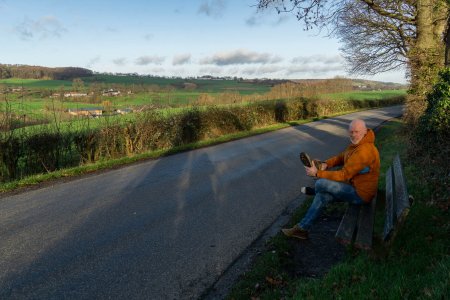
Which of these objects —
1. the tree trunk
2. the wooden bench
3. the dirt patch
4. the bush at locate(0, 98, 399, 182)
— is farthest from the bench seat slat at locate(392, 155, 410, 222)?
the tree trunk

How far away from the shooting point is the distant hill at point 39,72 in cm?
2653

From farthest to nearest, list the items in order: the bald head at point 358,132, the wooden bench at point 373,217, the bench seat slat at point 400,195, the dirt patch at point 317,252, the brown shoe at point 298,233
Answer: the brown shoe at point 298,233 → the bald head at point 358,132 → the dirt patch at point 317,252 → the wooden bench at point 373,217 → the bench seat slat at point 400,195

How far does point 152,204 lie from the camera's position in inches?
320

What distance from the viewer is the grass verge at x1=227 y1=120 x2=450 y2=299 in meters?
3.74

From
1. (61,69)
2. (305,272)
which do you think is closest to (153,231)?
(305,272)

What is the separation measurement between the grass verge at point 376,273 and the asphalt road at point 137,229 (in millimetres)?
579

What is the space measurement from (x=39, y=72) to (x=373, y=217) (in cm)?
4694

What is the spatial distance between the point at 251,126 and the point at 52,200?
766 inches

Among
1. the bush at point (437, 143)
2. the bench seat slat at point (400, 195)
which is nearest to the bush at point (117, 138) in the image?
the bush at point (437, 143)

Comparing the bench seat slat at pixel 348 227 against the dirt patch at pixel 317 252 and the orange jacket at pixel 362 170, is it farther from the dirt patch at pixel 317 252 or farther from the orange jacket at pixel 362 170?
the dirt patch at pixel 317 252

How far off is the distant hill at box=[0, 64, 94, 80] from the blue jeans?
77.0ft

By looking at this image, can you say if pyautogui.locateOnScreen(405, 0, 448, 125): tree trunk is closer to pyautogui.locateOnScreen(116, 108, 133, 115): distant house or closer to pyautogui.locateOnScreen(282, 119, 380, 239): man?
pyautogui.locateOnScreen(282, 119, 380, 239): man

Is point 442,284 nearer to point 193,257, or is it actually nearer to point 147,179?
point 193,257

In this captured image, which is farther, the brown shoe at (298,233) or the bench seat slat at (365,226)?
the brown shoe at (298,233)
